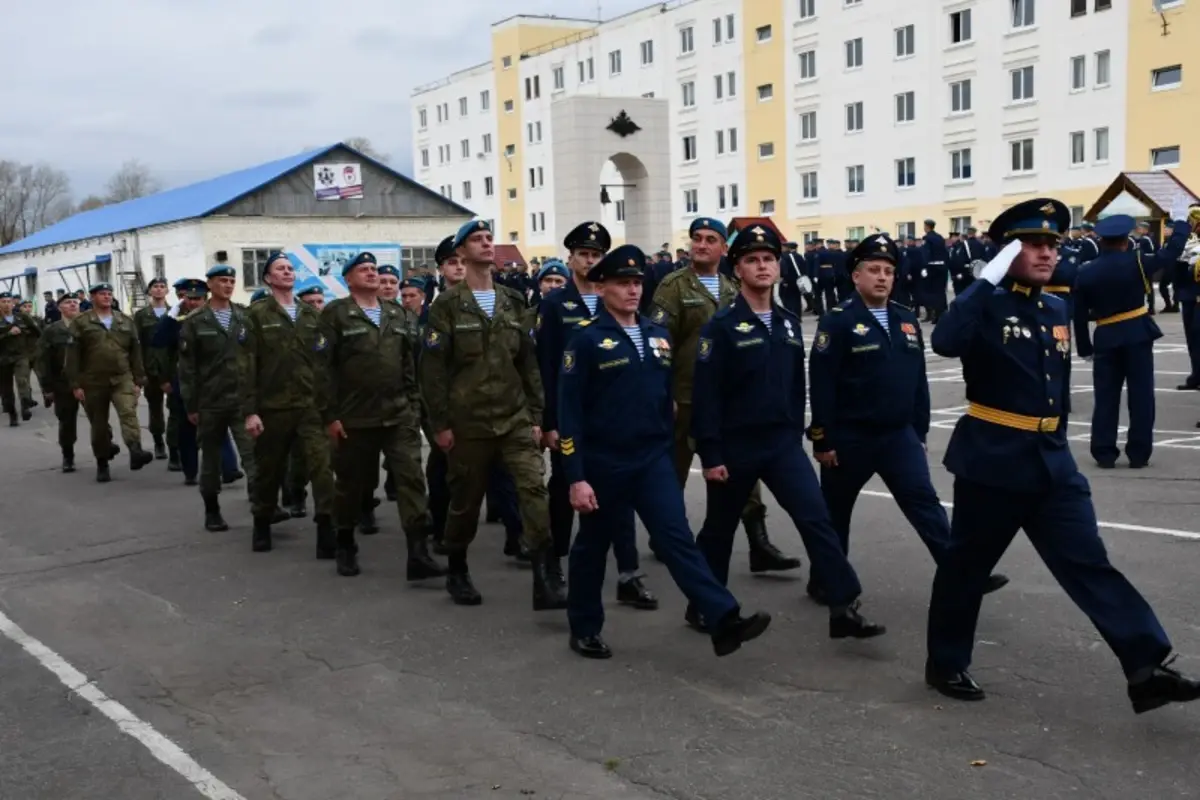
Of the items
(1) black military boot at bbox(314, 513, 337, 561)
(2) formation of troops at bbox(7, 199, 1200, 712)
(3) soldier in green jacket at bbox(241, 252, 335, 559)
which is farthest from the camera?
(3) soldier in green jacket at bbox(241, 252, 335, 559)

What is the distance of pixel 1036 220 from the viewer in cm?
495

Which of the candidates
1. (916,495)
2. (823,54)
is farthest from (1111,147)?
(916,495)

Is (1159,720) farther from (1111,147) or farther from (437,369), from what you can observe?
(1111,147)

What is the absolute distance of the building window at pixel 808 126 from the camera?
56781mm

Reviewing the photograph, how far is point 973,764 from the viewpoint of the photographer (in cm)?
455

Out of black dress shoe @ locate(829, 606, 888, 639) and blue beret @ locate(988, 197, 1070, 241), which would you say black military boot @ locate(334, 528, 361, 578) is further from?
blue beret @ locate(988, 197, 1070, 241)

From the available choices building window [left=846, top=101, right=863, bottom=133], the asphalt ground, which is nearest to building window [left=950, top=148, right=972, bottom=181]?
building window [left=846, top=101, right=863, bottom=133]

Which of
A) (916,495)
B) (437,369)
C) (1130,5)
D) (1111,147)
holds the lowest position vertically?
(916,495)

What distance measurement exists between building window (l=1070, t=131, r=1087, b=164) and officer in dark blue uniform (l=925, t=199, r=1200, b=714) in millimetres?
43775

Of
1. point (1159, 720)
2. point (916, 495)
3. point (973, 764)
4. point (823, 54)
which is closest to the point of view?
point (973, 764)

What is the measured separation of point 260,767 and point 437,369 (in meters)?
2.82

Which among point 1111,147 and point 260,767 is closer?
point 260,767

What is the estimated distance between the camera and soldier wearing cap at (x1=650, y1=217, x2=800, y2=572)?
25.5 ft

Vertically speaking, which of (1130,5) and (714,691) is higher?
(1130,5)
